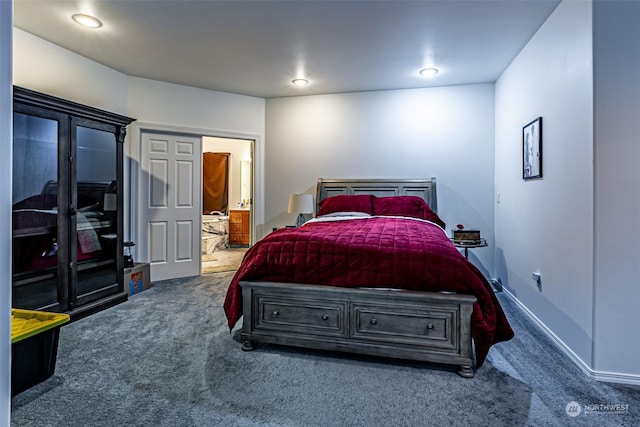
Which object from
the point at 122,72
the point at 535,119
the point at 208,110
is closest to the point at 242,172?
the point at 208,110

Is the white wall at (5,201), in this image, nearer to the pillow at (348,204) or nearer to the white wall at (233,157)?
the pillow at (348,204)

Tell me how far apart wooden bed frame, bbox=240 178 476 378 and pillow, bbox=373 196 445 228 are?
80.2 inches

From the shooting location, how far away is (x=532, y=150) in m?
3.00

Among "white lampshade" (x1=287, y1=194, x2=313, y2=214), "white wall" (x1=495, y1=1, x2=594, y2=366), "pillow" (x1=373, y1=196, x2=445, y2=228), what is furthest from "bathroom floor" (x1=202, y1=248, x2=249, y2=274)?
"white wall" (x1=495, y1=1, x2=594, y2=366)

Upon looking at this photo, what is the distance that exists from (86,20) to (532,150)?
3.91 m

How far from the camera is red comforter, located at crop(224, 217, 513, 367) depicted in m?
2.08

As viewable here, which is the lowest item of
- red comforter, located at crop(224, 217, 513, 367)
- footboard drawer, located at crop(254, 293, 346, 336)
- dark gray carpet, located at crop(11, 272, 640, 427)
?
dark gray carpet, located at crop(11, 272, 640, 427)

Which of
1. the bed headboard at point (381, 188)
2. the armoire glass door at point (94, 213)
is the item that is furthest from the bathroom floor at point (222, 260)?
the bed headboard at point (381, 188)

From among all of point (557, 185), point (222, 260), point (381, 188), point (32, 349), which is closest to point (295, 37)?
point (381, 188)

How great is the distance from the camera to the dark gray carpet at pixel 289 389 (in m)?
1.68

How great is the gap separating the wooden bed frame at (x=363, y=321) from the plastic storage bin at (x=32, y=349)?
1.13m

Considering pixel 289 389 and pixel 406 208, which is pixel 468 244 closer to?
pixel 406 208

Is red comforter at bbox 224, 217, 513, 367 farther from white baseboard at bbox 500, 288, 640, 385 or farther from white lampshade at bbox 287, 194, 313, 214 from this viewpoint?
white lampshade at bbox 287, 194, 313, 214

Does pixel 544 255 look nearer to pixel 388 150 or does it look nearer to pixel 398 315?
pixel 398 315
